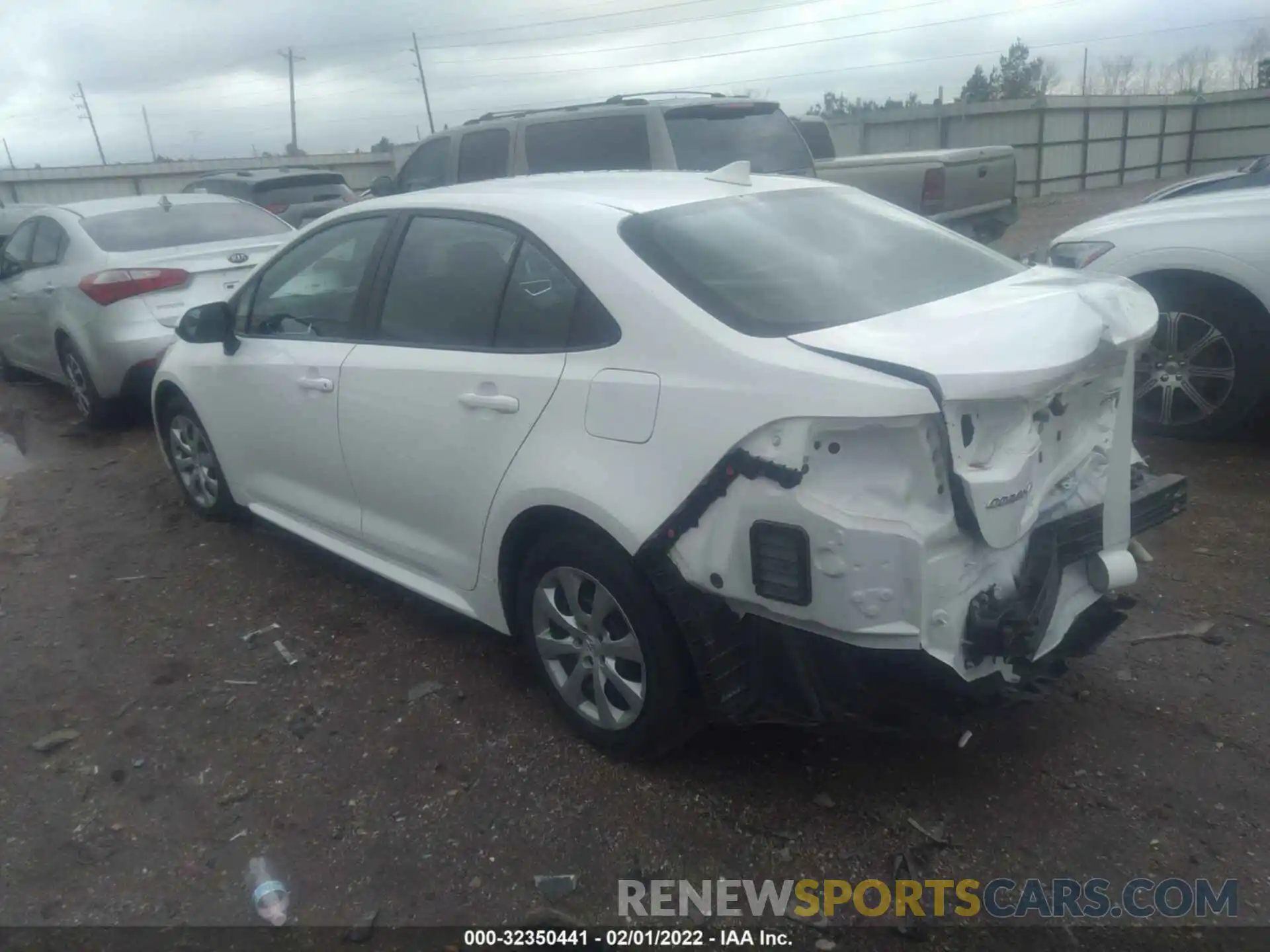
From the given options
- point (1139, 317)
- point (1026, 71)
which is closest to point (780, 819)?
point (1139, 317)

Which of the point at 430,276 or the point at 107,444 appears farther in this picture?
the point at 107,444

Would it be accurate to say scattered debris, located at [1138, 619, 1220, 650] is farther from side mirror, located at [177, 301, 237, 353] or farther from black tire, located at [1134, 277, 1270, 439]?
side mirror, located at [177, 301, 237, 353]

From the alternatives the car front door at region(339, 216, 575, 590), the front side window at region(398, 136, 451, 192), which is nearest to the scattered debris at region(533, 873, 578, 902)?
the car front door at region(339, 216, 575, 590)

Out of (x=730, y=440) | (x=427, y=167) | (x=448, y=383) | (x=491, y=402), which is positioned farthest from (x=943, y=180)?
(x=730, y=440)

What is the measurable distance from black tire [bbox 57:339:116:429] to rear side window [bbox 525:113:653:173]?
3.84m

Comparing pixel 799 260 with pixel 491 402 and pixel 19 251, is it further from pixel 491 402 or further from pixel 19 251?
pixel 19 251

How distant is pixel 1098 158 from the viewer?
25.3 meters

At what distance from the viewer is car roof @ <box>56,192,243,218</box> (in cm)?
755

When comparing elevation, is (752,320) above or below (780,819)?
above

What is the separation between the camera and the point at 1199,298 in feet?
17.6

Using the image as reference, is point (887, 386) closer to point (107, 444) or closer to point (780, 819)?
point (780, 819)

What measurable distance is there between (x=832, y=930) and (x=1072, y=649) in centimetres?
113

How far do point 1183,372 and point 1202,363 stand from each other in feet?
0.33

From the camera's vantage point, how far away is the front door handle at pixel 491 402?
3189 mm
